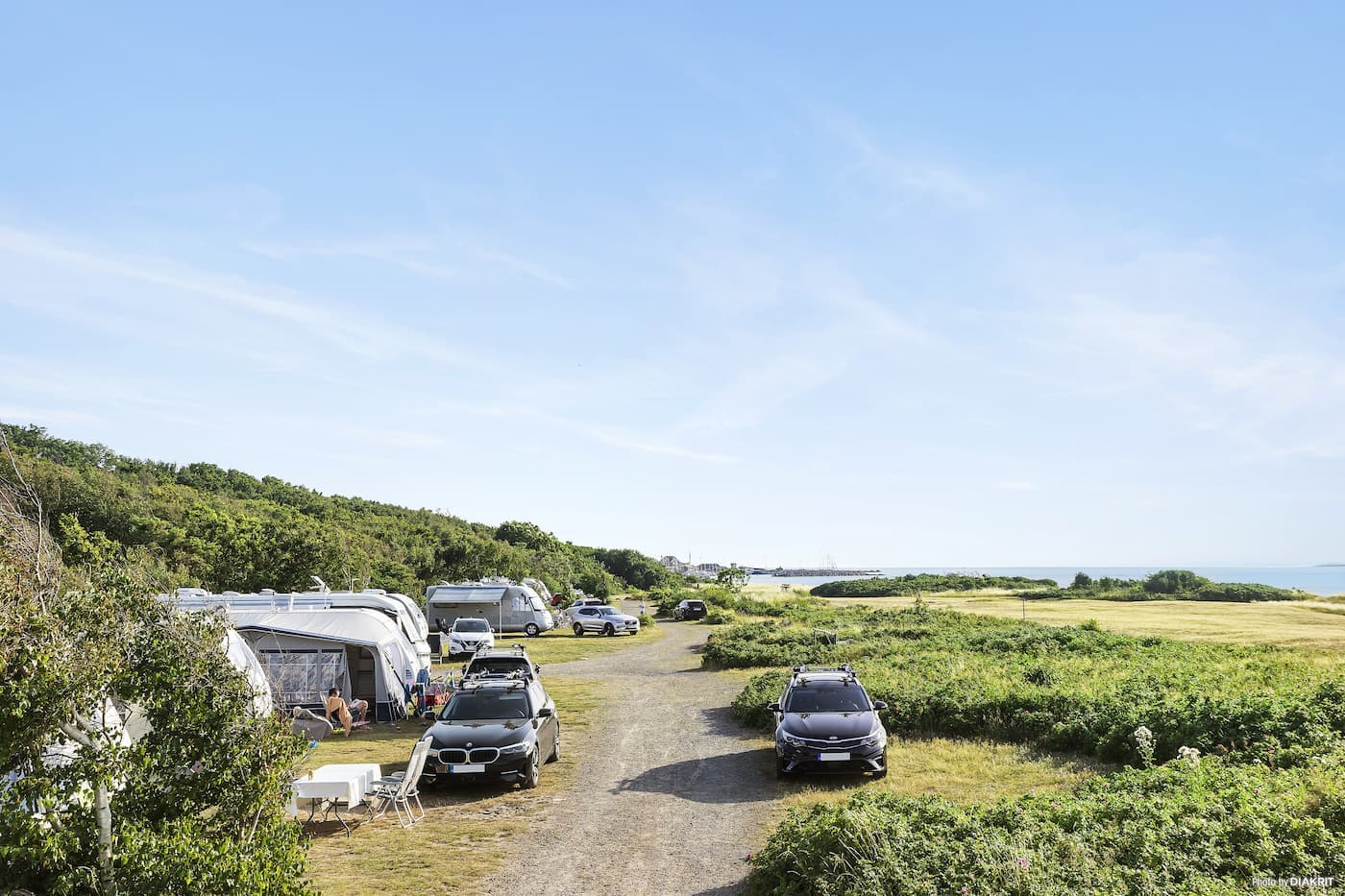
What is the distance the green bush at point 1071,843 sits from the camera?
6.76m

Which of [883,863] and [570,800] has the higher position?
[883,863]

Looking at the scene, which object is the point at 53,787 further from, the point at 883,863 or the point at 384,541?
the point at 384,541

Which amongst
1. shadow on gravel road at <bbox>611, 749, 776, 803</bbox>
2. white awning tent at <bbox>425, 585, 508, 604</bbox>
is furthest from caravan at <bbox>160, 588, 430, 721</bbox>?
white awning tent at <bbox>425, 585, 508, 604</bbox>

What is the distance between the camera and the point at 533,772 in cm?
1303

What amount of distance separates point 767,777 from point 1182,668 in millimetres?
11857

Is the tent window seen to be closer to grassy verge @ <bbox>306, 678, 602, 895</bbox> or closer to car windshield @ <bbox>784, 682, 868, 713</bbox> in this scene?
grassy verge @ <bbox>306, 678, 602, 895</bbox>

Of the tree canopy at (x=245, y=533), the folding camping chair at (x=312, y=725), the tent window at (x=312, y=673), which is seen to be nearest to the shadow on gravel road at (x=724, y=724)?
the folding camping chair at (x=312, y=725)

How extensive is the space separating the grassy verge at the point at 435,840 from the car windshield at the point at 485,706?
41.6 inches

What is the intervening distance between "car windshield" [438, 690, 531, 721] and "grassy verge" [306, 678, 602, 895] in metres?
1.06

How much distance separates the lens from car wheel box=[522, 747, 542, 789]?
12.9 metres

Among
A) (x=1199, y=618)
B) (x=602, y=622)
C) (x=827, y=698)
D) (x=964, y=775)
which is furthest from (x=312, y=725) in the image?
(x=1199, y=618)

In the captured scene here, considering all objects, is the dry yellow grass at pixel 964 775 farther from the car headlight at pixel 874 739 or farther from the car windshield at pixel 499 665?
the car windshield at pixel 499 665

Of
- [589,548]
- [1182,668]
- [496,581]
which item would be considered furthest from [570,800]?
[589,548]

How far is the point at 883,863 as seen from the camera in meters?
7.34
